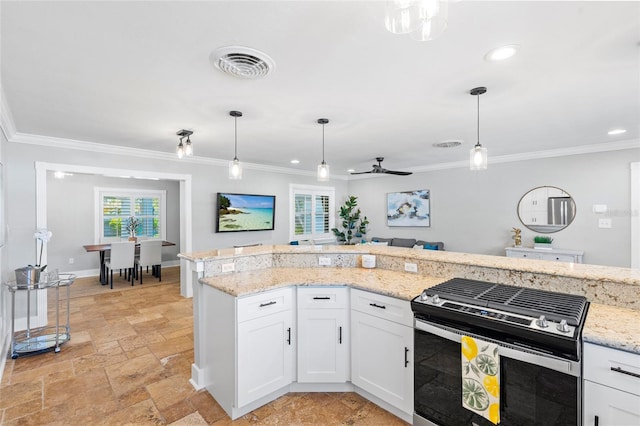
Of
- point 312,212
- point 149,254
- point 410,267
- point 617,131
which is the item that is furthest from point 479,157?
point 149,254

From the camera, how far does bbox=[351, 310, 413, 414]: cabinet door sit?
202cm

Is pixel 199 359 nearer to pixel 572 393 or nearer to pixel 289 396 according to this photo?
pixel 289 396

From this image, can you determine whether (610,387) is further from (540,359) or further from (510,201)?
(510,201)

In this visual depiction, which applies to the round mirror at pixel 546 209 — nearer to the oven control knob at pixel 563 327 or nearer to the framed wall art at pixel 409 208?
the framed wall art at pixel 409 208

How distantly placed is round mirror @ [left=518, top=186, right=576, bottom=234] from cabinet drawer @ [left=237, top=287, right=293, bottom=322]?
4806 mm

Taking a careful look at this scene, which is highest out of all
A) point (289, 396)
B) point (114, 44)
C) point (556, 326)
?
point (114, 44)

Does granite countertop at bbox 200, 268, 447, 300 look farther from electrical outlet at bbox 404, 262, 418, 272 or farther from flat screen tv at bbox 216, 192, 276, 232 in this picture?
flat screen tv at bbox 216, 192, 276, 232

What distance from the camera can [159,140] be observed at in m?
4.04

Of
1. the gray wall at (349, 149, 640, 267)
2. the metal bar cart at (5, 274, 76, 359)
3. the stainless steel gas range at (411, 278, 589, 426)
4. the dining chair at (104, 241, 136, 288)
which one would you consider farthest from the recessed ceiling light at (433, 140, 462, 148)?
the dining chair at (104, 241, 136, 288)

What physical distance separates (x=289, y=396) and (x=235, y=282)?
983 mm

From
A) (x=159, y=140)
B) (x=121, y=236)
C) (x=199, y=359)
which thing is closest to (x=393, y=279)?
(x=199, y=359)

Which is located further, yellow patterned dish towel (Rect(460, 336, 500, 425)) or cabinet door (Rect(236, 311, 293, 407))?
cabinet door (Rect(236, 311, 293, 407))

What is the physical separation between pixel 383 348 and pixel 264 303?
903mm

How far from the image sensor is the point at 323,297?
237cm
